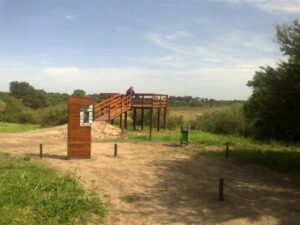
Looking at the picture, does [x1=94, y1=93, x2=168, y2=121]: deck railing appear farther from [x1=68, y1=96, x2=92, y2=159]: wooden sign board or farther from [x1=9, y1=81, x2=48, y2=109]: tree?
[x1=9, y1=81, x2=48, y2=109]: tree

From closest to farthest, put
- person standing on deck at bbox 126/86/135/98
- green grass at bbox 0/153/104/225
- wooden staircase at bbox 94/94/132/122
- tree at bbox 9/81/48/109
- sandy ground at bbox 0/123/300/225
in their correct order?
green grass at bbox 0/153/104/225, sandy ground at bbox 0/123/300/225, wooden staircase at bbox 94/94/132/122, person standing on deck at bbox 126/86/135/98, tree at bbox 9/81/48/109

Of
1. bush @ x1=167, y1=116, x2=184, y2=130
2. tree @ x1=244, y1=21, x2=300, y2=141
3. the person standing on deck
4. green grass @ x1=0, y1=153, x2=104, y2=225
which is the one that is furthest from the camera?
bush @ x1=167, y1=116, x2=184, y2=130

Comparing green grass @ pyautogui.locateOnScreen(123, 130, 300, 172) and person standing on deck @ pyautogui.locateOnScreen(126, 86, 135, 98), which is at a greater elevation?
person standing on deck @ pyautogui.locateOnScreen(126, 86, 135, 98)

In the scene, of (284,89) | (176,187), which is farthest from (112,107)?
(176,187)

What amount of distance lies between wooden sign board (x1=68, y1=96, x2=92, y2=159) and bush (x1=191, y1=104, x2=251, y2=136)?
27.7m

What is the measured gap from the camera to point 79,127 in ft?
52.3

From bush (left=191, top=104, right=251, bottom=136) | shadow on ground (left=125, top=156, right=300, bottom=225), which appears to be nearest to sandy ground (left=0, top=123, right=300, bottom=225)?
shadow on ground (left=125, top=156, right=300, bottom=225)

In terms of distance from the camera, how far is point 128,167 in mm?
15055

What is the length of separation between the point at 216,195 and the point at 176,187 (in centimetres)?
130

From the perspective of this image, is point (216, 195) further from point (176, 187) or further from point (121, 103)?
point (121, 103)

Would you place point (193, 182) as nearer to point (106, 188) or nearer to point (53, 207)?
point (106, 188)

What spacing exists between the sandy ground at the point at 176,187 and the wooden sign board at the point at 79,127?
0.50 metres

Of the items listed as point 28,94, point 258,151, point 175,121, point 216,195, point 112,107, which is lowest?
point 216,195

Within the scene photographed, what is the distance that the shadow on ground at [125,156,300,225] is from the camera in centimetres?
1041
